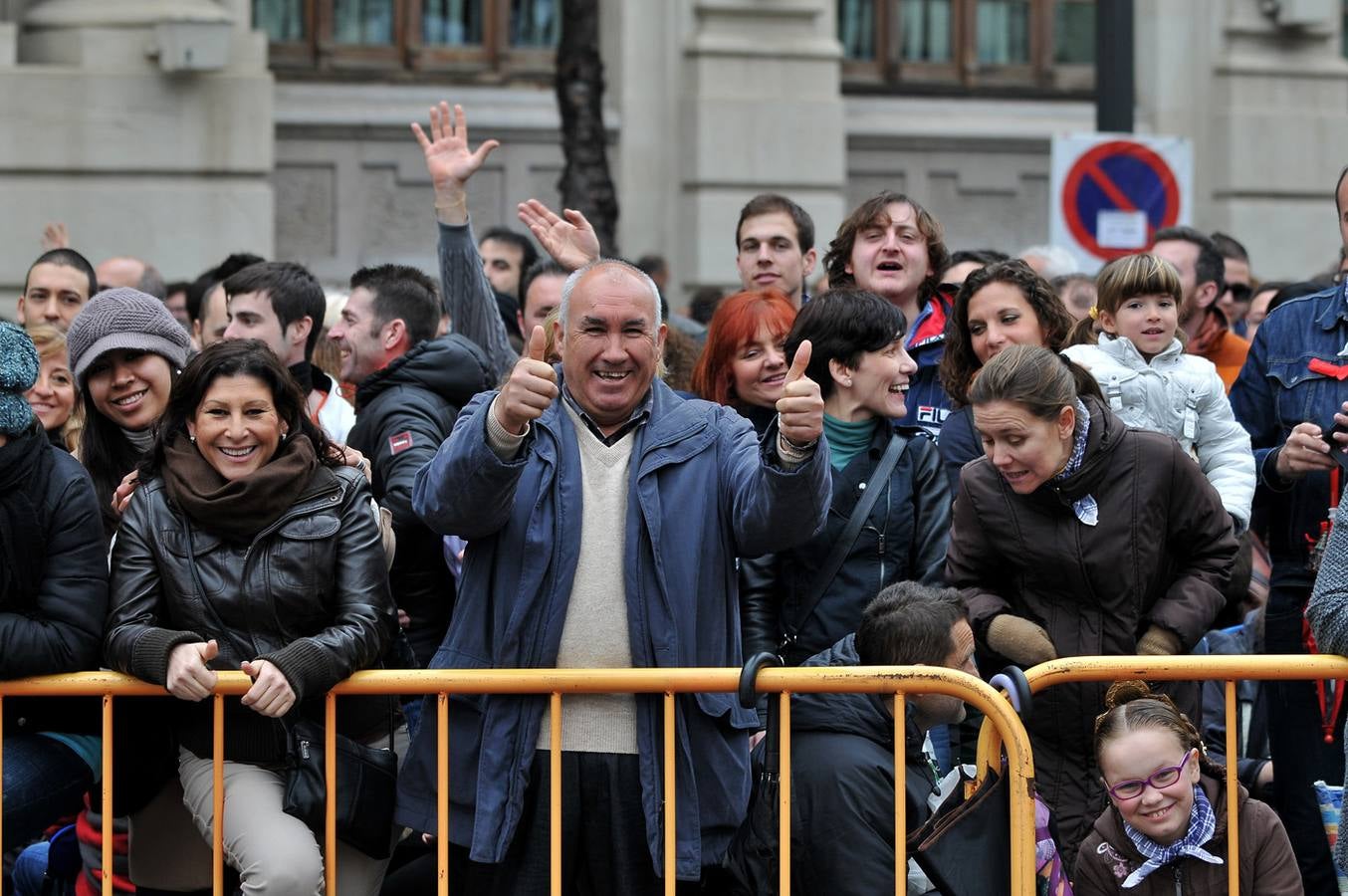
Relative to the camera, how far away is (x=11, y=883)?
18.8ft

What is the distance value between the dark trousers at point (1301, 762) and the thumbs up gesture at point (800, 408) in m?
1.94

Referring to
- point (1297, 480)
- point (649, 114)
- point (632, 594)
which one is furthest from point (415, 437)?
point (649, 114)

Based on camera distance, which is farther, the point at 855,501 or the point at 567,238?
the point at 567,238

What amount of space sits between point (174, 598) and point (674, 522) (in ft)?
3.85

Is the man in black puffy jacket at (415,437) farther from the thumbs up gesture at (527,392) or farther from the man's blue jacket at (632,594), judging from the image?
the thumbs up gesture at (527,392)

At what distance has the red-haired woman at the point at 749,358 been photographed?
5.70 meters

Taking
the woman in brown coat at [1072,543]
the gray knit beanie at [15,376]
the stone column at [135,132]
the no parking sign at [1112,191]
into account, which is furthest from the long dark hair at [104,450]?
the stone column at [135,132]

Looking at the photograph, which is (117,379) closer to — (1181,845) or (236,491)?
(236,491)

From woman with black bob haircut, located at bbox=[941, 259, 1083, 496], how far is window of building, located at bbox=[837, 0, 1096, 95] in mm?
9528

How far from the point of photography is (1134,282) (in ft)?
19.5

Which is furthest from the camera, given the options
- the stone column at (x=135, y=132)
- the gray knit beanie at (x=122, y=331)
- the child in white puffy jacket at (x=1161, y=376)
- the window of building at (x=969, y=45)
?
the window of building at (x=969, y=45)

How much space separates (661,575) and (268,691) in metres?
0.90

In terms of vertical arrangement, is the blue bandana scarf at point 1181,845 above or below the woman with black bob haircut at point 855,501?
below

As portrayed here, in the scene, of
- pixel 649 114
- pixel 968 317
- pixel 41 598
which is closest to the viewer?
pixel 41 598
